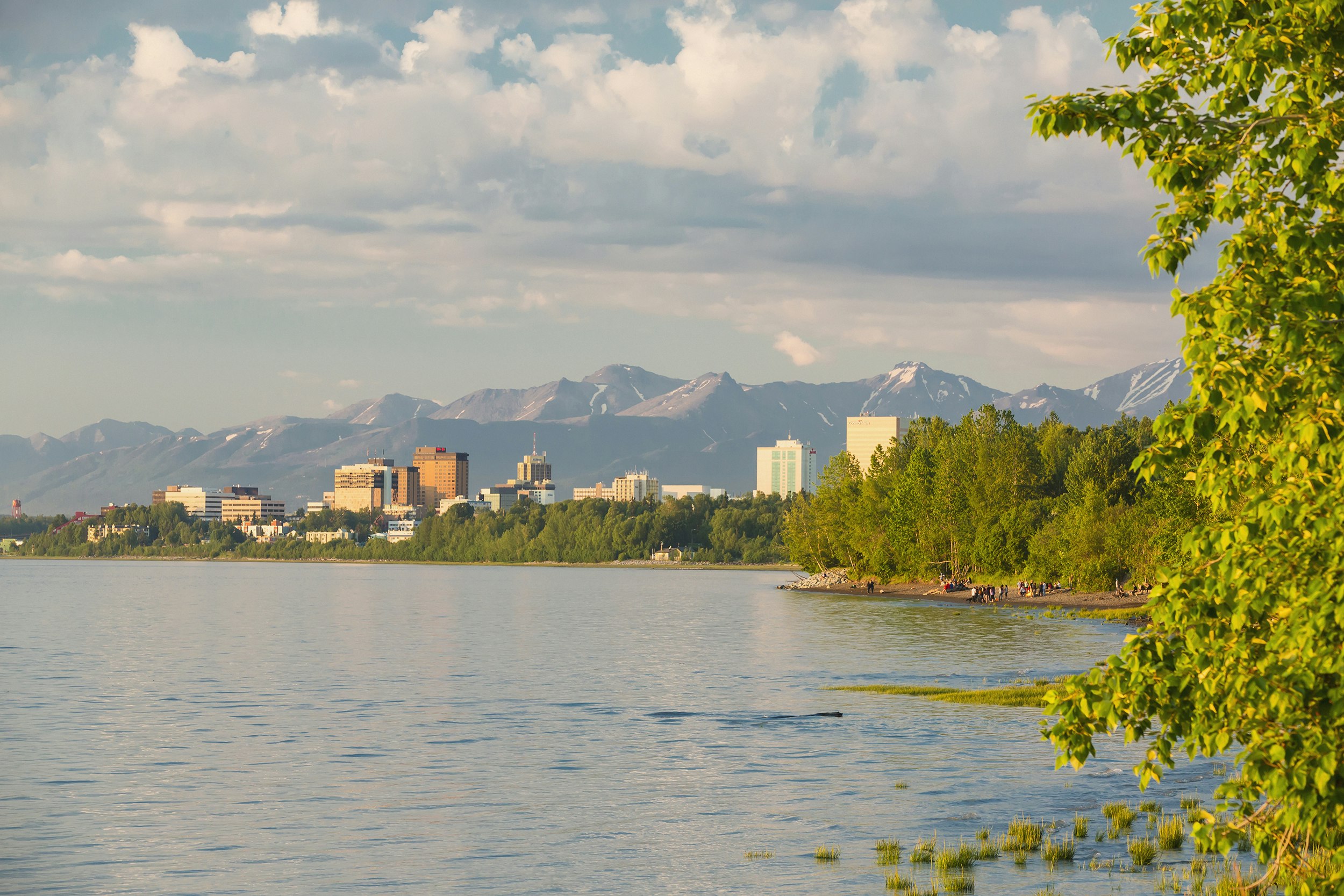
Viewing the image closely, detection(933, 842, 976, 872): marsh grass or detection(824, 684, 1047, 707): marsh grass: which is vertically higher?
detection(933, 842, 976, 872): marsh grass

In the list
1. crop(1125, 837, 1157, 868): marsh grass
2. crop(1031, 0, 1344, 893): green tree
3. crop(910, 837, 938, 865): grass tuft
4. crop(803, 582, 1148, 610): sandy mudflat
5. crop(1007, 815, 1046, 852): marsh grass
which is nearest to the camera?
crop(1031, 0, 1344, 893): green tree

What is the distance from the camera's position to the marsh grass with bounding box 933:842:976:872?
2844 centimetres

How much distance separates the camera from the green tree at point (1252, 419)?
15.0m

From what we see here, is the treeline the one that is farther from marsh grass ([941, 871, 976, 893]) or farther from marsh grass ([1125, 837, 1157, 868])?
marsh grass ([941, 871, 976, 893])

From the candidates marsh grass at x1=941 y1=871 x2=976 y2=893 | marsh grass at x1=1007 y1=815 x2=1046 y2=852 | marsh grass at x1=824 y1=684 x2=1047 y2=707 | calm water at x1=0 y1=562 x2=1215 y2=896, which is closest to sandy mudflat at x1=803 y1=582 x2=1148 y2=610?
calm water at x1=0 y1=562 x2=1215 y2=896

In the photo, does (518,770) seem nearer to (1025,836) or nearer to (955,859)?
(1025,836)

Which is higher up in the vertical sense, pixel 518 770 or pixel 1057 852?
pixel 1057 852

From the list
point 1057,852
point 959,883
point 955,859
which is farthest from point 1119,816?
point 959,883

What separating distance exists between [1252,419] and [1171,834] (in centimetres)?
1771

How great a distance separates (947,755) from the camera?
149 feet

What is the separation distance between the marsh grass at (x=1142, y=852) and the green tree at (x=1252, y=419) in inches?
436

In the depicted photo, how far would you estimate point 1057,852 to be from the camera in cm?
2931

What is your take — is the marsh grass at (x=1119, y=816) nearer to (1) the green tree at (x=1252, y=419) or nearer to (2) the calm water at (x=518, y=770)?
(2) the calm water at (x=518, y=770)

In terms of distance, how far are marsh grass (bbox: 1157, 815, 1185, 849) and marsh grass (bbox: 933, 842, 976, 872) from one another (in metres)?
4.29
